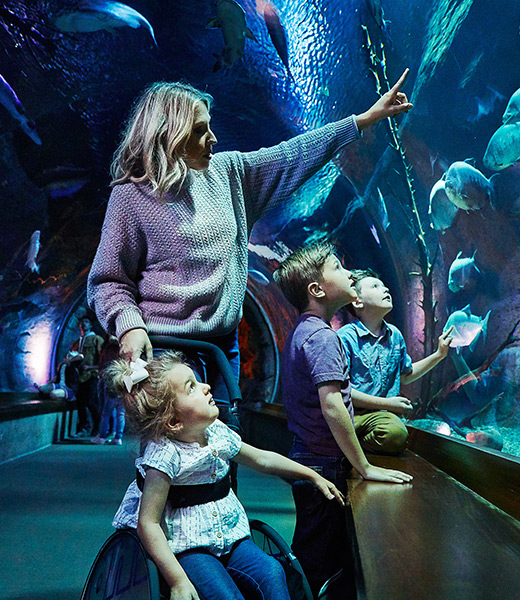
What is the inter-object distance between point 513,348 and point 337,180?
4.26 metres

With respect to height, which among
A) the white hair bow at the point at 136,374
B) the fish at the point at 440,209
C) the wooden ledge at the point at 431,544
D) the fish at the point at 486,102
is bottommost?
the wooden ledge at the point at 431,544

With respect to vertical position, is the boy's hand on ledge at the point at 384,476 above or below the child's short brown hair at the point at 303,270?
below

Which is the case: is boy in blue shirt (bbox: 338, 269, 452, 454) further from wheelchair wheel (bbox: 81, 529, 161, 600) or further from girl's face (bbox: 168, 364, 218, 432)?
wheelchair wheel (bbox: 81, 529, 161, 600)

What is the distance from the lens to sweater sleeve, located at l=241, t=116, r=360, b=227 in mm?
2707

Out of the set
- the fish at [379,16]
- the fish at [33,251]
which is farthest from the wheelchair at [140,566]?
the fish at [33,251]

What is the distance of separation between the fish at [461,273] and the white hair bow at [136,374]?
5.06 m

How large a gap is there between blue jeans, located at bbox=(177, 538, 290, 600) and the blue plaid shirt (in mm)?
2414

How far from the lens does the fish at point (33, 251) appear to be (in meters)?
11.6

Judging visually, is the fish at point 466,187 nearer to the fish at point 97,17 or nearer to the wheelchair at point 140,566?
the fish at point 97,17

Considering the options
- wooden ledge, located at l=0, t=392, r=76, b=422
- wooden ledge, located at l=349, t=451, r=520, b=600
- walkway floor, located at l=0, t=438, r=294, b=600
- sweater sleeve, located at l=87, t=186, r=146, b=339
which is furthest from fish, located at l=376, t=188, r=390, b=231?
sweater sleeve, located at l=87, t=186, r=146, b=339

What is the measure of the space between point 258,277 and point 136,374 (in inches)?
518

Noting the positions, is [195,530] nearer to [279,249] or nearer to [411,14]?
[411,14]

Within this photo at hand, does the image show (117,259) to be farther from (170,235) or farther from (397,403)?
(397,403)

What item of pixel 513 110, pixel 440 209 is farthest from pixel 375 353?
pixel 440 209
